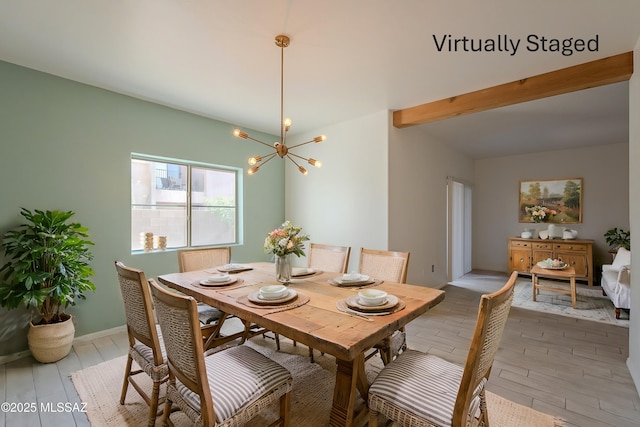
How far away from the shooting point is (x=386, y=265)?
246 cm

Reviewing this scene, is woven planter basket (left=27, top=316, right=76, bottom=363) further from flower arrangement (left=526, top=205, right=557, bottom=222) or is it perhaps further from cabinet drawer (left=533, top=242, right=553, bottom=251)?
flower arrangement (left=526, top=205, right=557, bottom=222)

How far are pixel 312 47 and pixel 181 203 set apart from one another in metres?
2.59

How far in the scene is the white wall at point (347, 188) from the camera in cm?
375

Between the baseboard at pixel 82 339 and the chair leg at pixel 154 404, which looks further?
the baseboard at pixel 82 339

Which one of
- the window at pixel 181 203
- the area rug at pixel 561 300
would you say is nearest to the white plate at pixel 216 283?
the window at pixel 181 203

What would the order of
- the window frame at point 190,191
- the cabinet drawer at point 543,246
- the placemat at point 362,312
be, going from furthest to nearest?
the cabinet drawer at point 543,246 < the window frame at point 190,191 < the placemat at point 362,312

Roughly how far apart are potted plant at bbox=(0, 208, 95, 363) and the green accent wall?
0.24m

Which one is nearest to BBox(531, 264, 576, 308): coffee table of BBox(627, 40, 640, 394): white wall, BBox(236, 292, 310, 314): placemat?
BBox(627, 40, 640, 394): white wall

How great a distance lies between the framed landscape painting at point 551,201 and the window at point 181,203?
5950 mm

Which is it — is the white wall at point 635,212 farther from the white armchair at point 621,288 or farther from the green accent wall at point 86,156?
the green accent wall at point 86,156

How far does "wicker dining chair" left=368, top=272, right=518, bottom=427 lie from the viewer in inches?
43.3

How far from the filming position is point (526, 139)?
4.98m

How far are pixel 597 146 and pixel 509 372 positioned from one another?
5.49 metres

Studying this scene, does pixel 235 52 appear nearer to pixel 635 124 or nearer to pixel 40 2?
pixel 40 2
